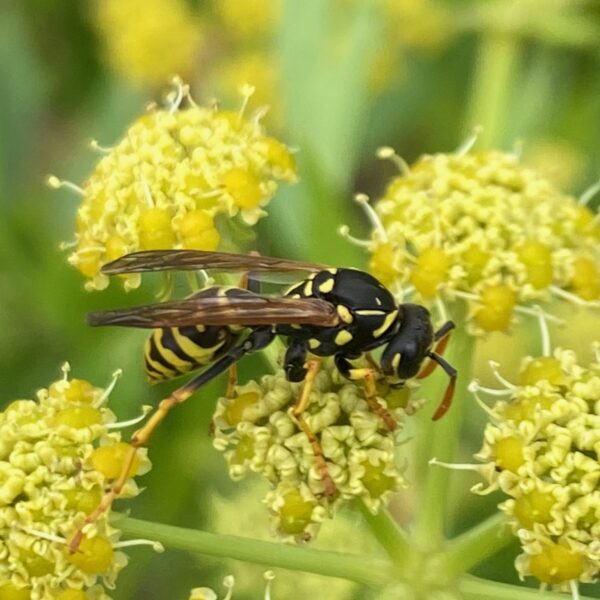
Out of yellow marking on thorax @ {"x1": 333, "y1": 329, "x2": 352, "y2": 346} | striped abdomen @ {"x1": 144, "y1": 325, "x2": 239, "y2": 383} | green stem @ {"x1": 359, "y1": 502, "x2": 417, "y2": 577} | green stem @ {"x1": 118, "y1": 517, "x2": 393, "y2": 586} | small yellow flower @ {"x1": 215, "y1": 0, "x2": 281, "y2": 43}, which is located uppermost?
small yellow flower @ {"x1": 215, "y1": 0, "x2": 281, "y2": 43}

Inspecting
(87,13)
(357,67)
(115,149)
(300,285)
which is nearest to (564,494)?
(300,285)

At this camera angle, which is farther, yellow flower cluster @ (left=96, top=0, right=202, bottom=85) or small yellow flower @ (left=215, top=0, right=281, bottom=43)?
yellow flower cluster @ (left=96, top=0, right=202, bottom=85)

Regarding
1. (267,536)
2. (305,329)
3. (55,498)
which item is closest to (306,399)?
(305,329)

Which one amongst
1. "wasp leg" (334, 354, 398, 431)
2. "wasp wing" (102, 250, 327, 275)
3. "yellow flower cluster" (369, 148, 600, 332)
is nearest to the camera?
"wasp leg" (334, 354, 398, 431)

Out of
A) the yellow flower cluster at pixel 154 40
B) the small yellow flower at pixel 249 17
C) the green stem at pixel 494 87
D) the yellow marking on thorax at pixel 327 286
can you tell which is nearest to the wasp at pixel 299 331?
the yellow marking on thorax at pixel 327 286

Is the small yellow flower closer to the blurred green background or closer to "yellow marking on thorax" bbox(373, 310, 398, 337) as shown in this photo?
the blurred green background

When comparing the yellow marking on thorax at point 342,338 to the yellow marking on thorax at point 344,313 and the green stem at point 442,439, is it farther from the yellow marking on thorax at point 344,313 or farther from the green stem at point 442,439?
the green stem at point 442,439

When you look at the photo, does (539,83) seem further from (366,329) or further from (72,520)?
(72,520)

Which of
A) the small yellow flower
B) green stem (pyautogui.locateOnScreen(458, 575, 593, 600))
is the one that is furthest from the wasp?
Result: the small yellow flower

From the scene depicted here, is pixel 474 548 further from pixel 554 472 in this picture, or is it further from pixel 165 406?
pixel 165 406
